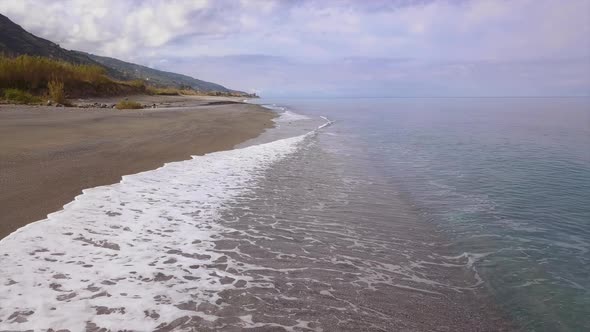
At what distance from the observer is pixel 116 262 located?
14.8 ft

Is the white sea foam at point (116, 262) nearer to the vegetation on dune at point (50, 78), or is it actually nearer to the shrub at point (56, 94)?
the shrub at point (56, 94)

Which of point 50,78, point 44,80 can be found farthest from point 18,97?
point 50,78

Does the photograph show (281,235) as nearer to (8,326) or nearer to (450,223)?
(450,223)

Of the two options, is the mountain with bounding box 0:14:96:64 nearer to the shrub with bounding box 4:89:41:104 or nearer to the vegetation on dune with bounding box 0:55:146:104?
the vegetation on dune with bounding box 0:55:146:104

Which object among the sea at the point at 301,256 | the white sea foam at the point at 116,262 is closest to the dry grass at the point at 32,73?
the sea at the point at 301,256

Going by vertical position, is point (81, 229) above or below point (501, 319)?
above

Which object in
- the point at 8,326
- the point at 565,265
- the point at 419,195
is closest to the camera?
the point at 8,326

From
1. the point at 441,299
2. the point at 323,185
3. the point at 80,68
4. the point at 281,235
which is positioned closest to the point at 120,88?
the point at 80,68

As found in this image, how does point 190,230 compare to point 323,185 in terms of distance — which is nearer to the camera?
point 190,230

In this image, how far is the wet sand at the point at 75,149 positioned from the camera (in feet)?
20.6

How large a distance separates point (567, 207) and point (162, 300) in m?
7.15

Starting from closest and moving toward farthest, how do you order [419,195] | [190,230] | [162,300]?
[162,300]
[190,230]
[419,195]

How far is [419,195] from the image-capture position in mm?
8445

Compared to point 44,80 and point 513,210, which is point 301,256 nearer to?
point 513,210
